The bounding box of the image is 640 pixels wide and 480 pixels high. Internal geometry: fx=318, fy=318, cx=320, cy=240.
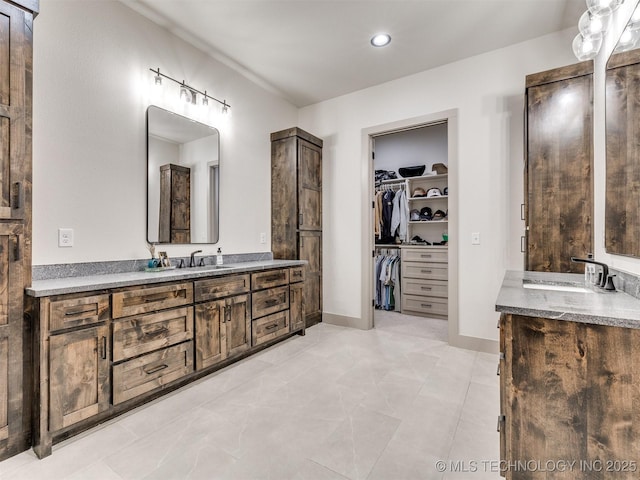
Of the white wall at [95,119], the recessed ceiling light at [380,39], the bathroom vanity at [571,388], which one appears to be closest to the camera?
the bathroom vanity at [571,388]

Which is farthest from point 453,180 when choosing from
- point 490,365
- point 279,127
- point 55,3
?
point 55,3

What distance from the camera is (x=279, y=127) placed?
4.05 meters

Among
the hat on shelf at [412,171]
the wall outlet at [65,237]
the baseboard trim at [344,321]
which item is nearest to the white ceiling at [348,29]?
the hat on shelf at [412,171]

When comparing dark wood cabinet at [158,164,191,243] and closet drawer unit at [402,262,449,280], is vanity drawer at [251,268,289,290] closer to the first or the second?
dark wood cabinet at [158,164,191,243]

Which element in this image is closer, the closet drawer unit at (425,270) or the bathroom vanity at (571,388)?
the bathroom vanity at (571,388)

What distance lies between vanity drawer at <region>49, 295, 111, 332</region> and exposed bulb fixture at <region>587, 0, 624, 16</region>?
10.1ft

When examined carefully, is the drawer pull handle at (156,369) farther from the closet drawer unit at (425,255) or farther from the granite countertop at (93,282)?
the closet drawer unit at (425,255)

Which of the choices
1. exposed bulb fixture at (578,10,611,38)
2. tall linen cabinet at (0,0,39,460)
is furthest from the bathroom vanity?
tall linen cabinet at (0,0,39,460)

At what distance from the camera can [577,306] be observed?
1159mm

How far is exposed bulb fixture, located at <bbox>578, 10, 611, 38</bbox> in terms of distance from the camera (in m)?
1.76

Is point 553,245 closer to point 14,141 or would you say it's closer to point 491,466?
point 491,466

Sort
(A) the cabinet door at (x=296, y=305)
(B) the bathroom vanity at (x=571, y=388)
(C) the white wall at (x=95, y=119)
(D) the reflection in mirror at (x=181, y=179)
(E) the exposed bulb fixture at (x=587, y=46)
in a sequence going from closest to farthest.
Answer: (B) the bathroom vanity at (x=571, y=388), (E) the exposed bulb fixture at (x=587, y=46), (C) the white wall at (x=95, y=119), (D) the reflection in mirror at (x=181, y=179), (A) the cabinet door at (x=296, y=305)

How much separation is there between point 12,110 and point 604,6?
3.07m

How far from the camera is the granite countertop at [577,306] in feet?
3.33
